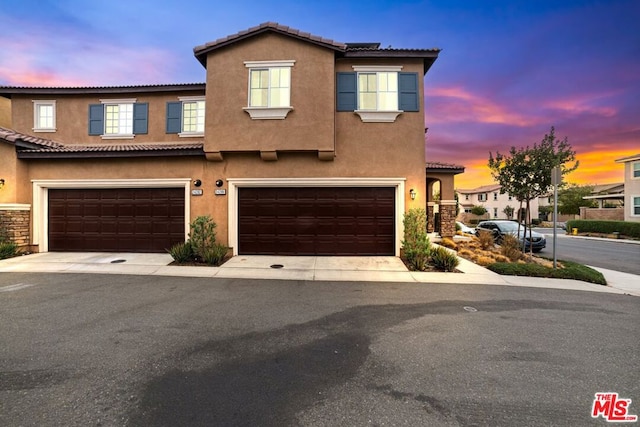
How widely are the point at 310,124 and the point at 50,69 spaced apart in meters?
14.9

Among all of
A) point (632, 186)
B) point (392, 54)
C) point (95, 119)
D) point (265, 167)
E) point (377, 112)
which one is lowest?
point (265, 167)

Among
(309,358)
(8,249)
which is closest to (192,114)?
(8,249)

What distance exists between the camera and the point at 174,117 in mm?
12797

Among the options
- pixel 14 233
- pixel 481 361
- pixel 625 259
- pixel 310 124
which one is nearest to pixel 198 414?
pixel 481 361

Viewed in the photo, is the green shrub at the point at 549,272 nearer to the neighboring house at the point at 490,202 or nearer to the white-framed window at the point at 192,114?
the white-framed window at the point at 192,114

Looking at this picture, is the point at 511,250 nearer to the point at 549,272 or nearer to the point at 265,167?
the point at 549,272

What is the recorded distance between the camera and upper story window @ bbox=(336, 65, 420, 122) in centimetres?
1022

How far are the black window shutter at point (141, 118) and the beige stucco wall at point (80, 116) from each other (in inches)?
6.2

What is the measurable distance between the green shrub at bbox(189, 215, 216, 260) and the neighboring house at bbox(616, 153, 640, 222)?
112 ft

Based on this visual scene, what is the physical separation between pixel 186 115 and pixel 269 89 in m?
5.33

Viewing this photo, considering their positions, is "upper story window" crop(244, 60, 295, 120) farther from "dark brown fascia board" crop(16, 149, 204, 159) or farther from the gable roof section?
"dark brown fascia board" crop(16, 149, 204, 159)

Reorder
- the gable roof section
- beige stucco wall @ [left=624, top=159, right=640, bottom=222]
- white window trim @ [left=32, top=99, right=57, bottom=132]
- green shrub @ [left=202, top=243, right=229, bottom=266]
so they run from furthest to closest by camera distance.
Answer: beige stucco wall @ [left=624, top=159, right=640, bottom=222] < white window trim @ [left=32, top=99, right=57, bottom=132] < the gable roof section < green shrub @ [left=202, top=243, right=229, bottom=266]

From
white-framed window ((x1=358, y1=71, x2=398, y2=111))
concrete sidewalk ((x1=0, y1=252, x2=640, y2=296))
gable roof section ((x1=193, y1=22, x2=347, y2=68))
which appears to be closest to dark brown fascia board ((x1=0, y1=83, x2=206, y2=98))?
gable roof section ((x1=193, y1=22, x2=347, y2=68))

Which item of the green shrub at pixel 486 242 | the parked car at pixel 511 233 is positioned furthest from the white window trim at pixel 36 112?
the parked car at pixel 511 233
